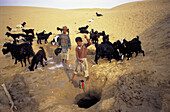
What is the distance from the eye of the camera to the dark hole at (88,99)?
4114 mm

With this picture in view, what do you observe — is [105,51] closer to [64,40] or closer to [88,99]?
[64,40]

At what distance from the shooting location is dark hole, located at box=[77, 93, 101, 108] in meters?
4.11

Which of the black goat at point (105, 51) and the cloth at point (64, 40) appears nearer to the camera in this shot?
the cloth at point (64, 40)

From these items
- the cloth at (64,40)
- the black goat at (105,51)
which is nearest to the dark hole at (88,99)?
the black goat at (105,51)

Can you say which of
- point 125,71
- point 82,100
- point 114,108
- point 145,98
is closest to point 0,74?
point 82,100

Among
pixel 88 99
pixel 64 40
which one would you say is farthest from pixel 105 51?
pixel 88 99

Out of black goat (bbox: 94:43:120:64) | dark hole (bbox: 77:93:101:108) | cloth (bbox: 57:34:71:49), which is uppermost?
cloth (bbox: 57:34:71:49)

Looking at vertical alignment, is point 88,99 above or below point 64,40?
below

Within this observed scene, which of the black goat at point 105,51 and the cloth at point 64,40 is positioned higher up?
the cloth at point 64,40

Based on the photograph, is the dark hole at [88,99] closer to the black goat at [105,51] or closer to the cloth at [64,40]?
the black goat at [105,51]

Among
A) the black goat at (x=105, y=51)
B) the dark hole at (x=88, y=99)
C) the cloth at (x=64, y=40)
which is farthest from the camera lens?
the black goat at (x=105, y=51)

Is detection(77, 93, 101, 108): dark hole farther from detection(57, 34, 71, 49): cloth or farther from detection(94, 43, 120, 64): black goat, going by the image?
detection(57, 34, 71, 49): cloth

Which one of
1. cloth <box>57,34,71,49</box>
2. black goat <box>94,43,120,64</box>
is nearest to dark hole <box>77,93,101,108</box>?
black goat <box>94,43,120,64</box>

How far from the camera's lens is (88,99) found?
4.22 metres
